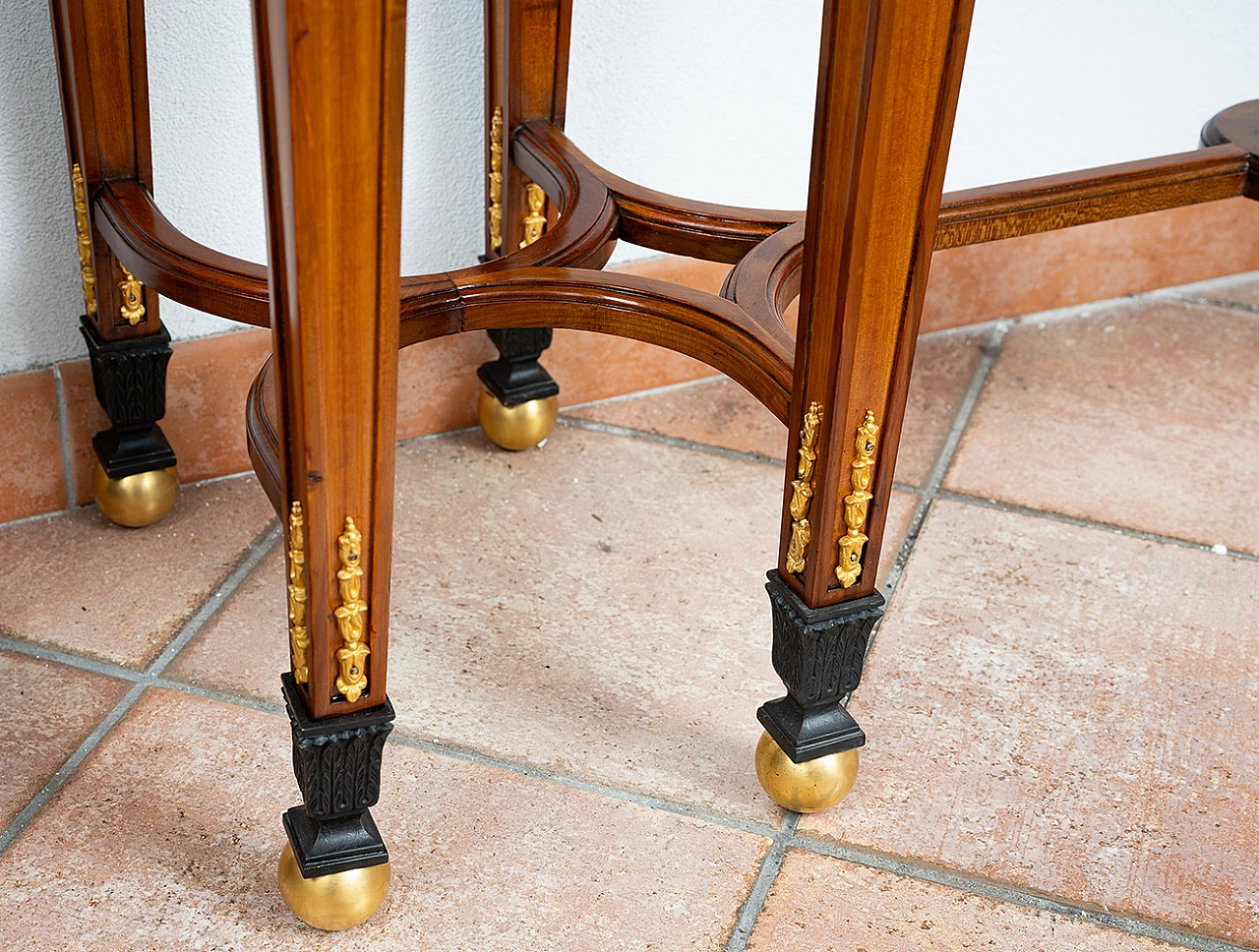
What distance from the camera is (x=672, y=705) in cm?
115

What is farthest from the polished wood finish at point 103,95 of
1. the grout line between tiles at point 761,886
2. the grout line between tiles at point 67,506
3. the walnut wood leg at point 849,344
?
the grout line between tiles at point 761,886

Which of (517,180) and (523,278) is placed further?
(517,180)

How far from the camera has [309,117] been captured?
0.68 m

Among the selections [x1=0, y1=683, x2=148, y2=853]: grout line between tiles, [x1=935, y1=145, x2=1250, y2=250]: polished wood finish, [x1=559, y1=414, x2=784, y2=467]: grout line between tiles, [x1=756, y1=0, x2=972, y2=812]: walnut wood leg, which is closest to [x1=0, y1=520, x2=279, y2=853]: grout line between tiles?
[x1=0, y1=683, x2=148, y2=853]: grout line between tiles

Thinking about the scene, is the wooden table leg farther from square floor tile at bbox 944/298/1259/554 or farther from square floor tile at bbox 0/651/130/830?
square floor tile at bbox 944/298/1259/554

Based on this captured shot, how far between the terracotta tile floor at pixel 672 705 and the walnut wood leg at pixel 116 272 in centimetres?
7

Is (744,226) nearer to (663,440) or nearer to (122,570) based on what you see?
(663,440)

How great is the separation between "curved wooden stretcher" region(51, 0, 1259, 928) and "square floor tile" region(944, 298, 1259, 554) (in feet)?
1.04

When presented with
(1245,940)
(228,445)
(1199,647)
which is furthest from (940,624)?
(228,445)

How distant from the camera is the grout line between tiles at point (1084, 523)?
1.38 meters

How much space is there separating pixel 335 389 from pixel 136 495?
0.61 meters

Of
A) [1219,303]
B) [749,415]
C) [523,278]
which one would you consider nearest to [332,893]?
[523,278]

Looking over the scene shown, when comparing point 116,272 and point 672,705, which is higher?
point 116,272

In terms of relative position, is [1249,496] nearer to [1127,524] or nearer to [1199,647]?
[1127,524]
